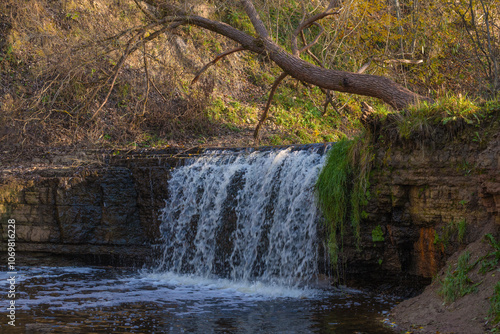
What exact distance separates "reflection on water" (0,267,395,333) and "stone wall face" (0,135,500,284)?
0.74m

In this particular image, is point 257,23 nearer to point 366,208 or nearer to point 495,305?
point 366,208

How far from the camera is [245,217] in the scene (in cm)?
890

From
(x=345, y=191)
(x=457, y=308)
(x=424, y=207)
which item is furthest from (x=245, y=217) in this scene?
(x=457, y=308)

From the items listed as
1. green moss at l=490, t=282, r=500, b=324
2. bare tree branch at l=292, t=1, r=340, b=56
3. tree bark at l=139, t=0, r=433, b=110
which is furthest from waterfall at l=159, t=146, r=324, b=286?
green moss at l=490, t=282, r=500, b=324

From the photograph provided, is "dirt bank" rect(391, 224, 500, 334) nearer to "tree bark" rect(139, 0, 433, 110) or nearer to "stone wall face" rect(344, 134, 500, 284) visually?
"stone wall face" rect(344, 134, 500, 284)

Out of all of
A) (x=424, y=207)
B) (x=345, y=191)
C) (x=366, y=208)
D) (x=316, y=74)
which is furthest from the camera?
(x=316, y=74)

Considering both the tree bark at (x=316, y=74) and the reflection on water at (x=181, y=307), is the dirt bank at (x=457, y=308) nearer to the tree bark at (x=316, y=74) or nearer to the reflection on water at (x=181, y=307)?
the reflection on water at (x=181, y=307)

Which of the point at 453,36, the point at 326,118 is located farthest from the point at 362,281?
the point at 326,118

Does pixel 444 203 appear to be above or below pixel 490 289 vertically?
above

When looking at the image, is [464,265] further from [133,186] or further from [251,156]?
[133,186]

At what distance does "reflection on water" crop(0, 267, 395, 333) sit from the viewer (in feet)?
17.7

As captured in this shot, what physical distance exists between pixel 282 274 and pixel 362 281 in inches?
50.0

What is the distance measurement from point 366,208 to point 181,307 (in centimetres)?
277

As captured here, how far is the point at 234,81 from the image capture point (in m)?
16.9
